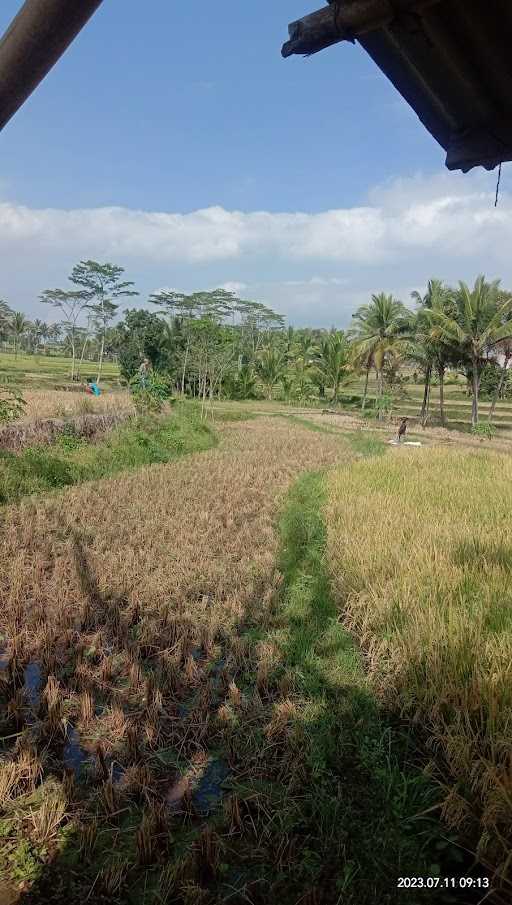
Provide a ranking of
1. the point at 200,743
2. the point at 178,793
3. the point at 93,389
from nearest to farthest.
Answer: the point at 178,793, the point at 200,743, the point at 93,389

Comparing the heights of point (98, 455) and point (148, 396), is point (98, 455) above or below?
below

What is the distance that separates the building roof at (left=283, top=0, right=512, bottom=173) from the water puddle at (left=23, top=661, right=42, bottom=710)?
3111mm

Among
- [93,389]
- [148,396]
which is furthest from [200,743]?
[93,389]

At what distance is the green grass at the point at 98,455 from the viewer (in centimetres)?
756

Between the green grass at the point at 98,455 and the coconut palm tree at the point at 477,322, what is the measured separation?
12085 mm

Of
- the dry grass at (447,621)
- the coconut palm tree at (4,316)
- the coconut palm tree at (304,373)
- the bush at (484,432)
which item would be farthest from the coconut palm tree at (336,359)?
the coconut palm tree at (4,316)

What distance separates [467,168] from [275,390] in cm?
3731

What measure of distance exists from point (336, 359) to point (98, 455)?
22.2 metres

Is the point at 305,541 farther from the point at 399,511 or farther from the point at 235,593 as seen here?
the point at 235,593

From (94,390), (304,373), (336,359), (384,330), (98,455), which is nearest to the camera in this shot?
(98,455)

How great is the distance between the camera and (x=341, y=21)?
39.2 inches

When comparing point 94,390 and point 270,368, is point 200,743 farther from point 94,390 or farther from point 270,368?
point 270,368

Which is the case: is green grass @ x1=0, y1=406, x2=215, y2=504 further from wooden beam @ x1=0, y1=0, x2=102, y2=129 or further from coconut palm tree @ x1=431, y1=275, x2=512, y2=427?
coconut palm tree @ x1=431, y1=275, x2=512, y2=427

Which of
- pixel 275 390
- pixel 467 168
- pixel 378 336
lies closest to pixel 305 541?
pixel 467 168
